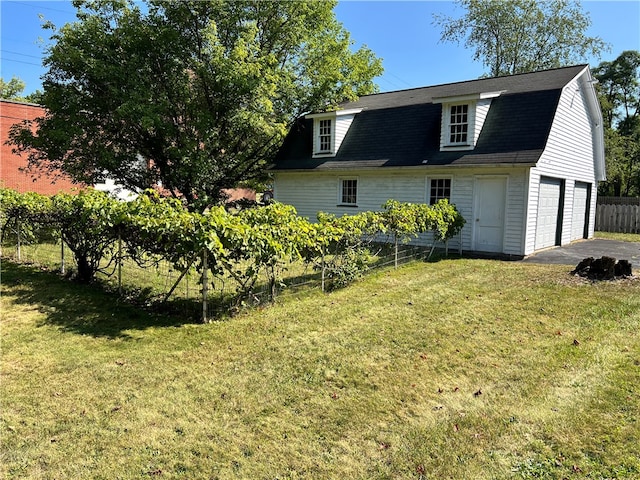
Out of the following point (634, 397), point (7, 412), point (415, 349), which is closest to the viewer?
point (7, 412)

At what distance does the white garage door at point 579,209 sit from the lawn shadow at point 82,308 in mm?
15985

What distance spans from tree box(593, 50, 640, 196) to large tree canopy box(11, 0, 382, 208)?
26.9 meters

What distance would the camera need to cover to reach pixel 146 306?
7152mm

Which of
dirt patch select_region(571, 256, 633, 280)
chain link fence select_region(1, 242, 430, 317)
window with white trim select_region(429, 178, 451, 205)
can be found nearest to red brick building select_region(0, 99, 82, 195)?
chain link fence select_region(1, 242, 430, 317)

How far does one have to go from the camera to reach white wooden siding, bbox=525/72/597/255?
42.2ft

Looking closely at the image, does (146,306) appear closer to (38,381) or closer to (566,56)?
(38,381)

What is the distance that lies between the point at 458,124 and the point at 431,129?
126 cm

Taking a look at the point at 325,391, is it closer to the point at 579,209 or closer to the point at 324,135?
the point at 324,135

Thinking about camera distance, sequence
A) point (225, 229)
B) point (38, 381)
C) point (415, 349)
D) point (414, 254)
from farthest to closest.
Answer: point (414, 254), point (225, 229), point (415, 349), point (38, 381)

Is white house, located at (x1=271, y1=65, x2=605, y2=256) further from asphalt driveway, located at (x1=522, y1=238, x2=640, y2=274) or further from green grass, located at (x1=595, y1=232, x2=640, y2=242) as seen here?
green grass, located at (x1=595, y1=232, x2=640, y2=242)

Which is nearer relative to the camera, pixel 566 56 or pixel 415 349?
pixel 415 349

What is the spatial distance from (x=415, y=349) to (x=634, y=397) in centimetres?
227

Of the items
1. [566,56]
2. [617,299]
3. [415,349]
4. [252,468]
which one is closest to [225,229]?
[415,349]

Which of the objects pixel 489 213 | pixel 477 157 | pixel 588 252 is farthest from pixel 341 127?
pixel 588 252
